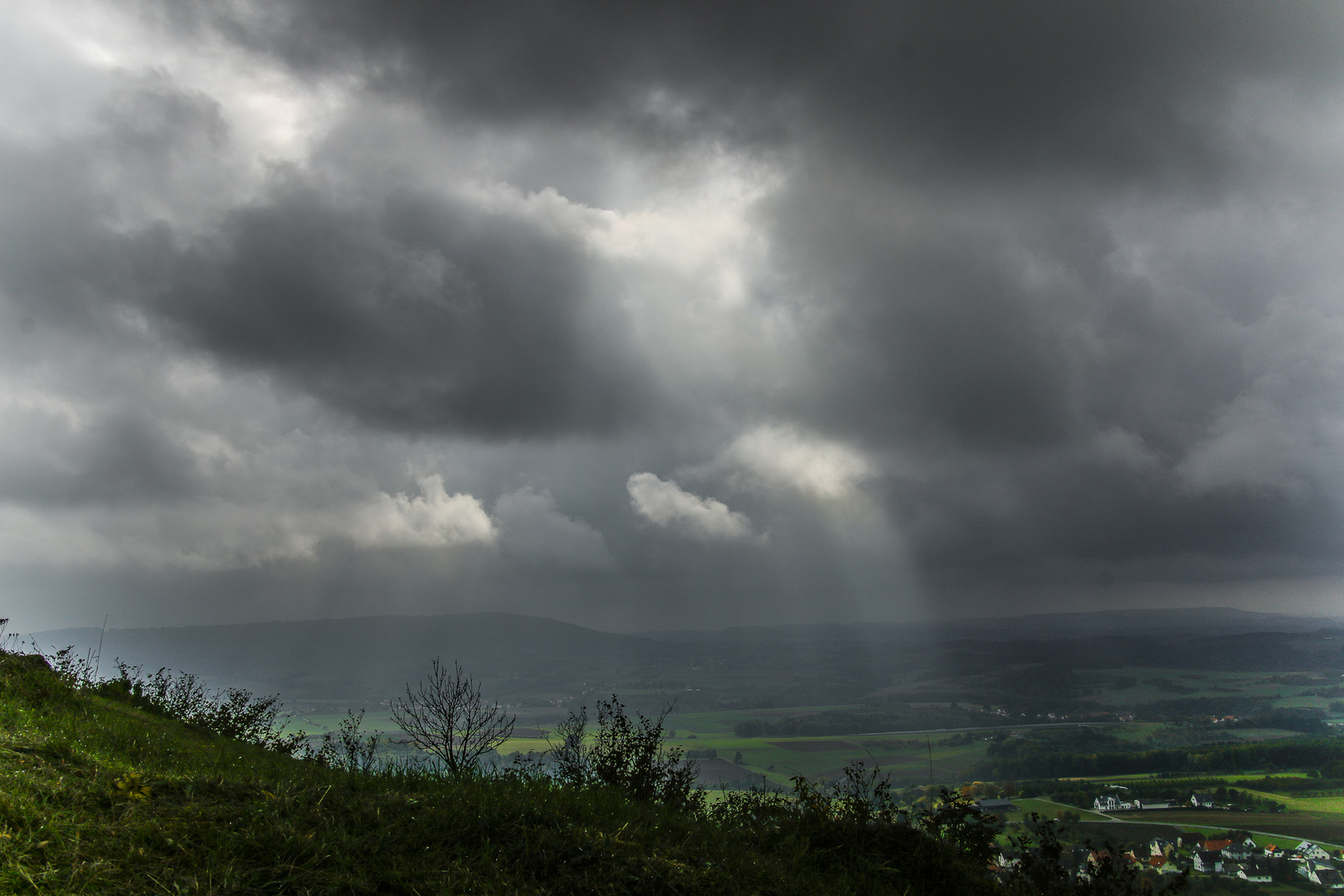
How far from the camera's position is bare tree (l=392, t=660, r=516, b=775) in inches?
529

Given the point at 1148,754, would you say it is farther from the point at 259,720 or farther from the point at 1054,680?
the point at 1054,680

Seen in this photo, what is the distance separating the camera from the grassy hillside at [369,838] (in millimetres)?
4852

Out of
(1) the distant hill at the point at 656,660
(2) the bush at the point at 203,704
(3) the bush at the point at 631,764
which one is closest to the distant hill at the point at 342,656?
(1) the distant hill at the point at 656,660

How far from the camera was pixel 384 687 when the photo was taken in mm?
115062

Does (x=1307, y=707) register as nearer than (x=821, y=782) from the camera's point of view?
No

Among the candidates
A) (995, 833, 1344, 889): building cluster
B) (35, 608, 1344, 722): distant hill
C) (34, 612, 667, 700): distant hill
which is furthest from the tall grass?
(34, 612, 667, 700): distant hill

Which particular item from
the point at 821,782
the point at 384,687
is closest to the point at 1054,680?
the point at 384,687

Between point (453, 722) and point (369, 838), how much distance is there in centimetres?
928

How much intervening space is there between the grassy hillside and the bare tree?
4816 millimetres

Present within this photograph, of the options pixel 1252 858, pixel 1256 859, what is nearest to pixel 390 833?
pixel 1256 859

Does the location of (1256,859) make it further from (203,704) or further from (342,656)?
(342,656)

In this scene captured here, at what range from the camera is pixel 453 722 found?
46.8 ft

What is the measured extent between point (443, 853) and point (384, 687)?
12568cm

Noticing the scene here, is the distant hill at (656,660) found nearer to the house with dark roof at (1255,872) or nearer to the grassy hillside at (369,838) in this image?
the house with dark roof at (1255,872)
